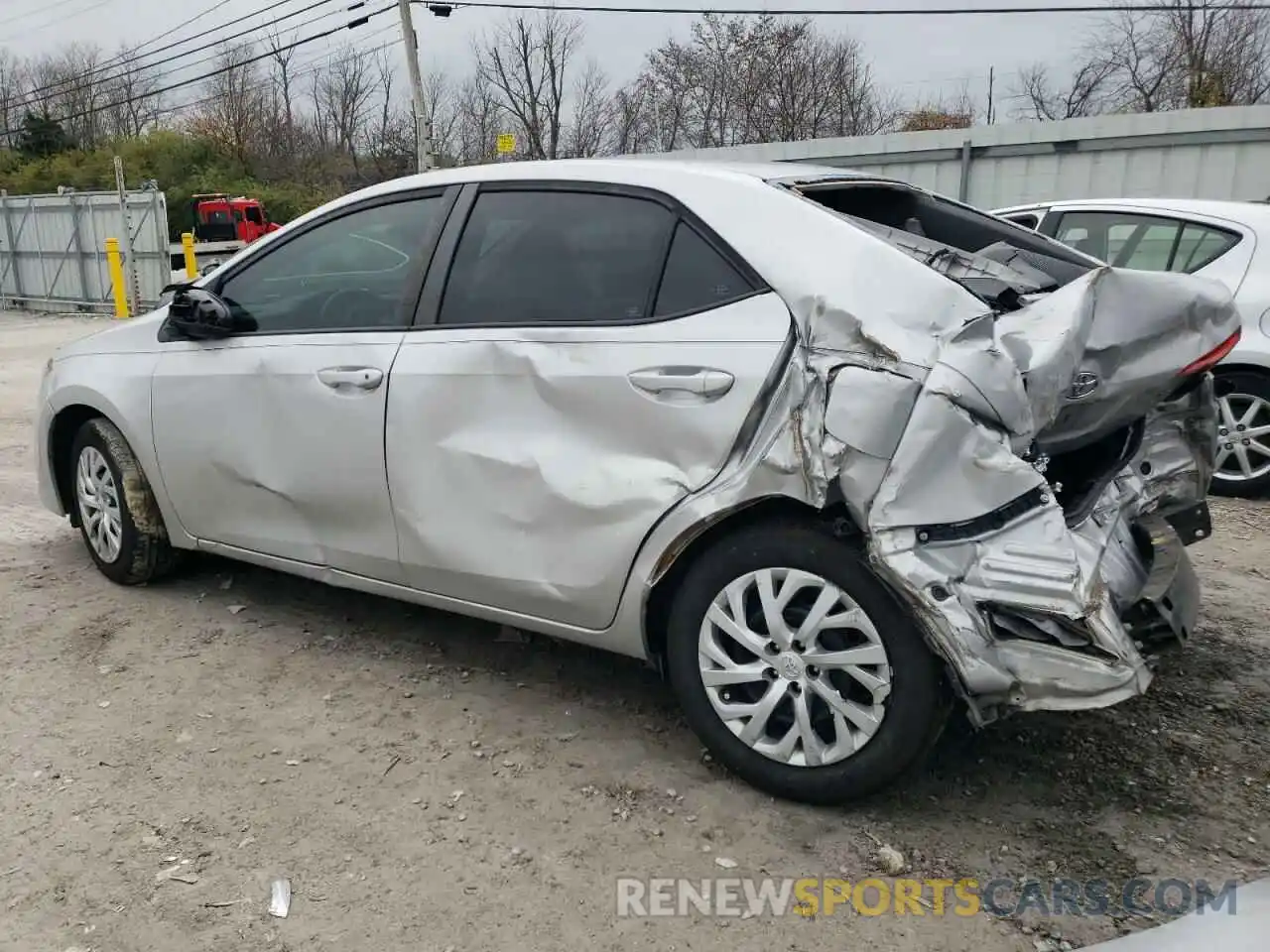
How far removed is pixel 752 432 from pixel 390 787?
1.43m

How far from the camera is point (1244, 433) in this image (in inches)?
220

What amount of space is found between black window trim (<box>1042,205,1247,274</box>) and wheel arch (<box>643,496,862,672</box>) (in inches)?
147

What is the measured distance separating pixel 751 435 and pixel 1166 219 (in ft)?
14.8

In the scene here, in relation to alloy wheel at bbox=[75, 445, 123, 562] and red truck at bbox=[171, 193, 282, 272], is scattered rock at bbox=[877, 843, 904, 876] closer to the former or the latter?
alloy wheel at bbox=[75, 445, 123, 562]

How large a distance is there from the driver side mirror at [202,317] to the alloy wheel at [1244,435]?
16.0 feet

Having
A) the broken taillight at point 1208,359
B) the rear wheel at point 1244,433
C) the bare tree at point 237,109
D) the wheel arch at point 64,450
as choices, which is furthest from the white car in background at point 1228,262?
the bare tree at point 237,109

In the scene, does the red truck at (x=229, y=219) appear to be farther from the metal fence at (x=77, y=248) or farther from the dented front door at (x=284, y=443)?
the dented front door at (x=284, y=443)

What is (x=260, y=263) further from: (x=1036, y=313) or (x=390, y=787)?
(x=1036, y=313)

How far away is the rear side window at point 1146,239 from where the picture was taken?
578 centimetres

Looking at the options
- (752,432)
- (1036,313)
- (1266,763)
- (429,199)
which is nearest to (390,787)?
(752,432)

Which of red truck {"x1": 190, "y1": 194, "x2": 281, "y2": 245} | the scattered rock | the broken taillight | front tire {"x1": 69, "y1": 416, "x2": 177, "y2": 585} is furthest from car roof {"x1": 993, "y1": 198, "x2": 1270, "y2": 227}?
red truck {"x1": 190, "y1": 194, "x2": 281, "y2": 245}

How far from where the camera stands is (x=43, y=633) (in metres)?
4.03

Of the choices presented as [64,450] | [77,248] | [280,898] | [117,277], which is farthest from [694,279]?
[77,248]

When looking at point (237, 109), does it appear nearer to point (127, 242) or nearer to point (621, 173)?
point (127, 242)
